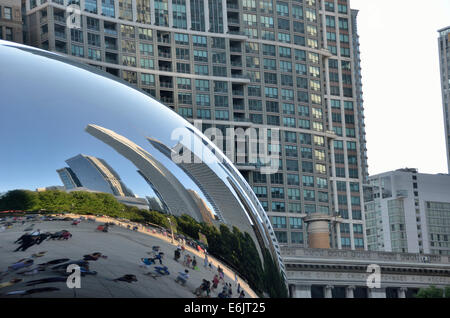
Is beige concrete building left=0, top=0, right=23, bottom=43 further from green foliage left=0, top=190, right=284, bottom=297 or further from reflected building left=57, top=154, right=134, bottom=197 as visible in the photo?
reflected building left=57, top=154, right=134, bottom=197

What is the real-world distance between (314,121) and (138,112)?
A: 11060 centimetres

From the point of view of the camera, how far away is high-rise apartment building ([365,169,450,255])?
18312cm

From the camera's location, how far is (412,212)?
7224 inches

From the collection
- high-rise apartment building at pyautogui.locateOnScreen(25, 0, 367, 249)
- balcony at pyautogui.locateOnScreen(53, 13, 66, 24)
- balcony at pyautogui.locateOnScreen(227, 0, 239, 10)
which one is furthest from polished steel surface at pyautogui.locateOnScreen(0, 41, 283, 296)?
balcony at pyautogui.locateOnScreen(227, 0, 239, 10)

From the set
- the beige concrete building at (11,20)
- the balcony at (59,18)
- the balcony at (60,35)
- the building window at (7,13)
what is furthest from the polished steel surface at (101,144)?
the balcony at (59,18)

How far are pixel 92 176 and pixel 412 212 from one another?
184 meters

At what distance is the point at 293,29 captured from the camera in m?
114

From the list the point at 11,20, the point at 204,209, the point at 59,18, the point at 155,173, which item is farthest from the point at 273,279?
the point at 59,18

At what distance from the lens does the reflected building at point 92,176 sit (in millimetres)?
3945

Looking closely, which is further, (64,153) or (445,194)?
(445,194)

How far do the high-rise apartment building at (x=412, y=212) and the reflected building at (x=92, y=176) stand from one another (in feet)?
597

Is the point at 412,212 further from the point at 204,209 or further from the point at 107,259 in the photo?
the point at 107,259

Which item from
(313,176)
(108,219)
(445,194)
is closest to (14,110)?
(108,219)
